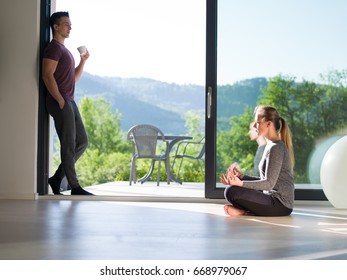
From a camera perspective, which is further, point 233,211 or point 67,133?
point 67,133

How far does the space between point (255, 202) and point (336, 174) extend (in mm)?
956

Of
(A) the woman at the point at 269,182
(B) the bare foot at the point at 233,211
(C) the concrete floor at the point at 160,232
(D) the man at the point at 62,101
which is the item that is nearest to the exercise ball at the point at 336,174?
(C) the concrete floor at the point at 160,232

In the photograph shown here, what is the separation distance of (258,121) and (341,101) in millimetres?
1469

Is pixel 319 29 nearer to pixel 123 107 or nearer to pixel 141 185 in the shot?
pixel 141 185

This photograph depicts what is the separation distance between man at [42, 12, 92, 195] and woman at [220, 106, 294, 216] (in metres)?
1.97

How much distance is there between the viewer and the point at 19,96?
6.38 meters

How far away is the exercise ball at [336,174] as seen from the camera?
5582 millimetres

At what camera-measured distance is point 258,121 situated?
509 cm

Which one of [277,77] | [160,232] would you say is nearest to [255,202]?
[160,232]

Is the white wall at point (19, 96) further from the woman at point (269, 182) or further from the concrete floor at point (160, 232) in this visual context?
the woman at point (269, 182)

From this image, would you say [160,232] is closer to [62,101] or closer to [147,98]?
[62,101]

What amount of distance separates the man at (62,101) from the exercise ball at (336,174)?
86.9 inches

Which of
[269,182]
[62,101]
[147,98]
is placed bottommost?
[269,182]
